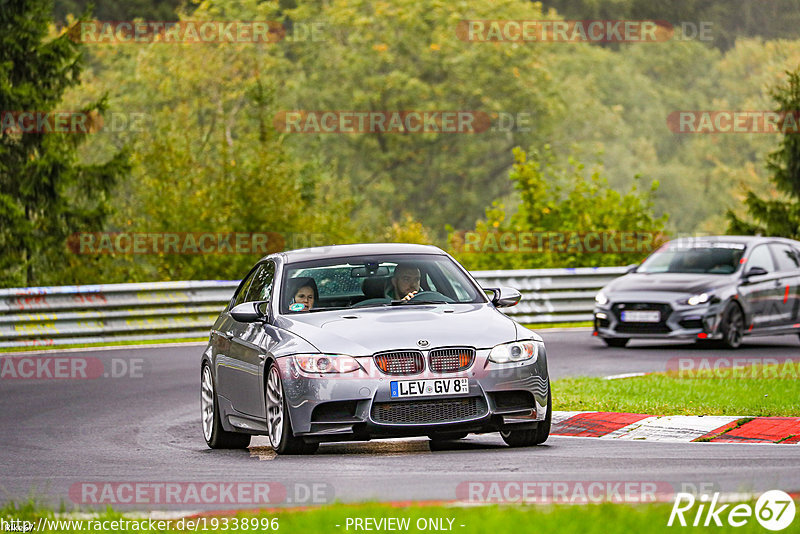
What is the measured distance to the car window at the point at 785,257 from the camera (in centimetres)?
2273

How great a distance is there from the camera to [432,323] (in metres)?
10.7

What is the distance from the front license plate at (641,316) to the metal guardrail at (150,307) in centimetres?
537

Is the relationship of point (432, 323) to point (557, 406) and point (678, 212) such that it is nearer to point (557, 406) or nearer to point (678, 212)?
point (557, 406)

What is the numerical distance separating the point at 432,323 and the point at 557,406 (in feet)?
10.1

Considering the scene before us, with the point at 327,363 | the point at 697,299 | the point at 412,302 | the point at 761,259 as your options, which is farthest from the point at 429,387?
the point at 761,259

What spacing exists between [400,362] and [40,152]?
85.9 feet

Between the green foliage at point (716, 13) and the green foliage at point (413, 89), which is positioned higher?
the green foliage at point (716, 13)

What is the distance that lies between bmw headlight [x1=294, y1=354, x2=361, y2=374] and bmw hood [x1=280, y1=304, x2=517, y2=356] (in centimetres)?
Result: 5

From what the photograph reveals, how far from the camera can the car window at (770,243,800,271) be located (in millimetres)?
22734

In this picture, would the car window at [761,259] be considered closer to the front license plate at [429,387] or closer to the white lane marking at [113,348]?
the white lane marking at [113,348]

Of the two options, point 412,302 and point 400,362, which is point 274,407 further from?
point 412,302

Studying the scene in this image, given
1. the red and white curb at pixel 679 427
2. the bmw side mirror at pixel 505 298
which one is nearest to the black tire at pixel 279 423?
the bmw side mirror at pixel 505 298

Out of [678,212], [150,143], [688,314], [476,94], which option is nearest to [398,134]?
[476,94]

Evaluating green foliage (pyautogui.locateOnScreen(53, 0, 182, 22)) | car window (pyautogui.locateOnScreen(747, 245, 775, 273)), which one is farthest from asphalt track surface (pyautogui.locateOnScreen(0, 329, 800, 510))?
green foliage (pyautogui.locateOnScreen(53, 0, 182, 22))
